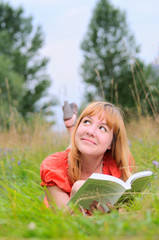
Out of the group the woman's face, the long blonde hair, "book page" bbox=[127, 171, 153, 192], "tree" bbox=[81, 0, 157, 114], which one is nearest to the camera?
"book page" bbox=[127, 171, 153, 192]

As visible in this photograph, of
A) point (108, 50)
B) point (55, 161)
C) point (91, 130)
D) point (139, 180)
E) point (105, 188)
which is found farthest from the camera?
point (108, 50)

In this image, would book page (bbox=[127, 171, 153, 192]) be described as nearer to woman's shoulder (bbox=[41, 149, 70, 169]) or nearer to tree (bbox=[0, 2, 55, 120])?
woman's shoulder (bbox=[41, 149, 70, 169])

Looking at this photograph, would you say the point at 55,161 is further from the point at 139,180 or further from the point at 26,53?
the point at 26,53

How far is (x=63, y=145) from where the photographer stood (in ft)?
12.8

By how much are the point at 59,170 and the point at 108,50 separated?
48.3 ft

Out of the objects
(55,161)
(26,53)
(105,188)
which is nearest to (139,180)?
(105,188)

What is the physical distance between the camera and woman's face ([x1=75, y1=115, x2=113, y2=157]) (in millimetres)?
1947

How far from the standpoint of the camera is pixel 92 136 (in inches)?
77.5

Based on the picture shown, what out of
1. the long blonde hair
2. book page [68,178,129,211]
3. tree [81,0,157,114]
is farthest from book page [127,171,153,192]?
tree [81,0,157,114]

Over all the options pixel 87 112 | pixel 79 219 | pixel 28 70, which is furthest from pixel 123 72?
pixel 79 219

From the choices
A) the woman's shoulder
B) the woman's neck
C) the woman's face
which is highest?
the woman's face

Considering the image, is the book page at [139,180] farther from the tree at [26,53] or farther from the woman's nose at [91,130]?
the tree at [26,53]

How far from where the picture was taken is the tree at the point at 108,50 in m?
15.4

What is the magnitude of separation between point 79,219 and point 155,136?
7.23 ft
